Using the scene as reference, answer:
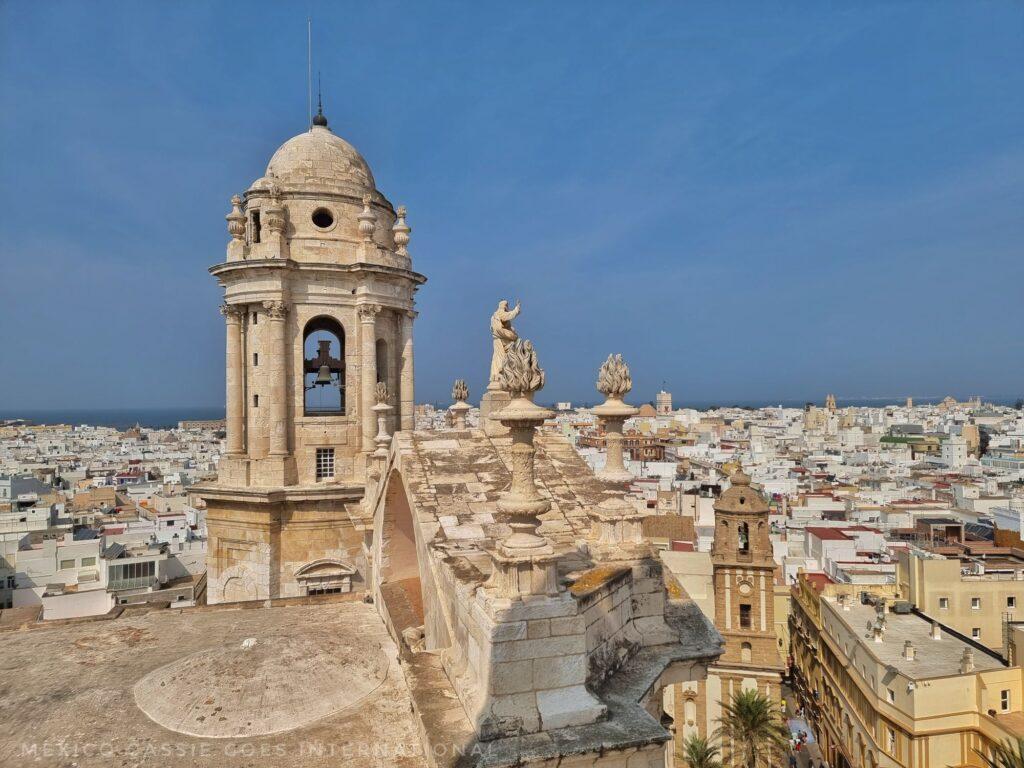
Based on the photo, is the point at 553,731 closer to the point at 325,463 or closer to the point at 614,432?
the point at 614,432

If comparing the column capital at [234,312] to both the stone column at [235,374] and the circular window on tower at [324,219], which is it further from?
the circular window on tower at [324,219]

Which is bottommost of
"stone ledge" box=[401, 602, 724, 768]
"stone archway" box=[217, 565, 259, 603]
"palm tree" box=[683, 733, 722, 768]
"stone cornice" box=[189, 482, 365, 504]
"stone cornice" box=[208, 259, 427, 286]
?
"palm tree" box=[683, 733, 722, 768]

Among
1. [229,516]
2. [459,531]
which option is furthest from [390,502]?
[229,516]

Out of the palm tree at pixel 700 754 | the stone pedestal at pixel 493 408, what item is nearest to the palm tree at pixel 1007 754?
the palm tree at pixel 700 754

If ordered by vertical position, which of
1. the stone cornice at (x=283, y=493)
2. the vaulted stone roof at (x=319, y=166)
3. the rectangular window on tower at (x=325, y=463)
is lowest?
the stone cornice at (x=283, y=493)

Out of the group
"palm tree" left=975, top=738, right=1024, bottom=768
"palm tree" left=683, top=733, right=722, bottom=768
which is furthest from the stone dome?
"palm tree" left=683, top=733, right=722, bottom=768

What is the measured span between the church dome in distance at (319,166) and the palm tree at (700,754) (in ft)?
69.0

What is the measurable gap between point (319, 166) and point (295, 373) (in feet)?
17.5

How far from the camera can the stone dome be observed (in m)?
16.9

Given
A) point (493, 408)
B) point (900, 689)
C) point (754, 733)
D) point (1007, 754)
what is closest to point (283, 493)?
point (493, 408)

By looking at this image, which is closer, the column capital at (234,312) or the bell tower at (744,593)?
the column capital at (234,312)

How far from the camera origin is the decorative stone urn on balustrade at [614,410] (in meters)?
8.24

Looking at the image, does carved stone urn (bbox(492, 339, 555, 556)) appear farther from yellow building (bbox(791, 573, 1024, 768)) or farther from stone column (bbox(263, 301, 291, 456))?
yellow building (bbox(791, 573, 1024, 768))

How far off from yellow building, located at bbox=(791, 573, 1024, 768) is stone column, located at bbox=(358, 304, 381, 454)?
18.1 m
